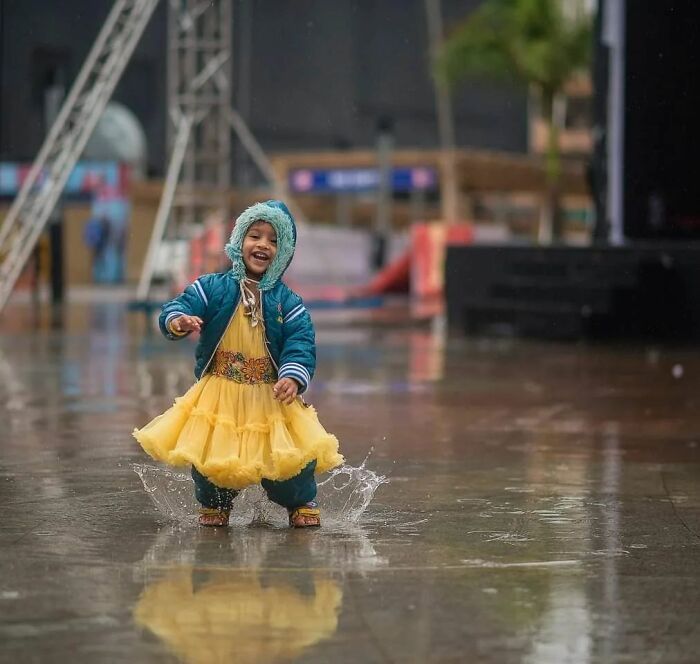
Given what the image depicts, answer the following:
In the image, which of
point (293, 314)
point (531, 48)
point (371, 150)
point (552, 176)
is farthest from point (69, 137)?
point (371, 150)

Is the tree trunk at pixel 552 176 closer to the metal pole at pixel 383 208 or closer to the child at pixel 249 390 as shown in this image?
the metal pole at pixel 383 208

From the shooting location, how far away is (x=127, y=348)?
19.5 meters

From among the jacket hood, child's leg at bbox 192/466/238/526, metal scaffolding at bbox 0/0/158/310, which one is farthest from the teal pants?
metal scaffolding at bbox 0/0/158/310

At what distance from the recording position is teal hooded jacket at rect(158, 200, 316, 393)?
7188 mm

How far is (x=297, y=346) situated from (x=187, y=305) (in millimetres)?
486

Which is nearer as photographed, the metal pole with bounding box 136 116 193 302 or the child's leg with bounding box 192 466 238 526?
the child's leg with bounding box 192 466 238 526

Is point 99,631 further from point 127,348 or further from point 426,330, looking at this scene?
point 426,330

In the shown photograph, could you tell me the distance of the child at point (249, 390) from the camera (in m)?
6.96

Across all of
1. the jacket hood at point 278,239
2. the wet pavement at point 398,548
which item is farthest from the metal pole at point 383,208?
the jacket hood at point 278,239

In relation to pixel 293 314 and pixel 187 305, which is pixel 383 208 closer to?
pixel 293 314

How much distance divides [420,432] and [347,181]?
123 feet

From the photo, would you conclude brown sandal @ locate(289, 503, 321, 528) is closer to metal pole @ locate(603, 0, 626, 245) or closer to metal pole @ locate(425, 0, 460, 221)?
metal pole @ locate(603, 0, 626, 245)

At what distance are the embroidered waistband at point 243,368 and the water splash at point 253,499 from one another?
0.61 m

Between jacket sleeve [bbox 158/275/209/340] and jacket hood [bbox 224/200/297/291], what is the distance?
16cm
